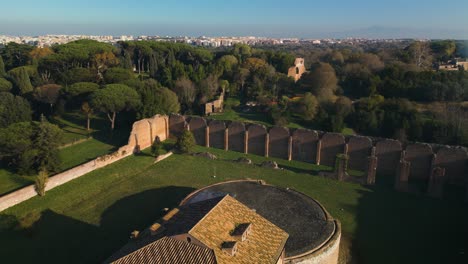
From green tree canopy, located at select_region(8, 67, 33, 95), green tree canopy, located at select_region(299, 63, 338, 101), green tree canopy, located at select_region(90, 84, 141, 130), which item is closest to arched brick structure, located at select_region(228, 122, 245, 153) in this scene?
green tree canopy, located at select_region(90, 84, 141, 130)

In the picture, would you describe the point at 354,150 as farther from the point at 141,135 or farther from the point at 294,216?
the point at 141,135

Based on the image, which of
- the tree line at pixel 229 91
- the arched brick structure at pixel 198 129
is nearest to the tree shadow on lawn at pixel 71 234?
the tree line at pixel 229 91

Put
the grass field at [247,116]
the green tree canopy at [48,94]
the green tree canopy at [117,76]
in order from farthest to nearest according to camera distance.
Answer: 1. the green tree canopy at [117,76]
2. the grass field at [247,116]
3. the green tree canopy at [48,94]

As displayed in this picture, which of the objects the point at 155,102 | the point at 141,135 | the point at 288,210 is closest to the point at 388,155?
the point at 288,210

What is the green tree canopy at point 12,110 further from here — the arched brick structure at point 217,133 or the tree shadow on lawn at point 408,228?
the tree shadow on lawn at point 408,228

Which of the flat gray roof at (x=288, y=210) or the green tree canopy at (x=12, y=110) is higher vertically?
the green tree canopy at (x=12, y=110)

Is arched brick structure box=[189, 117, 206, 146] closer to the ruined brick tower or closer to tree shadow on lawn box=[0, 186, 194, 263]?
tree shadow on lawn box=[0, 186, 194, 263]
